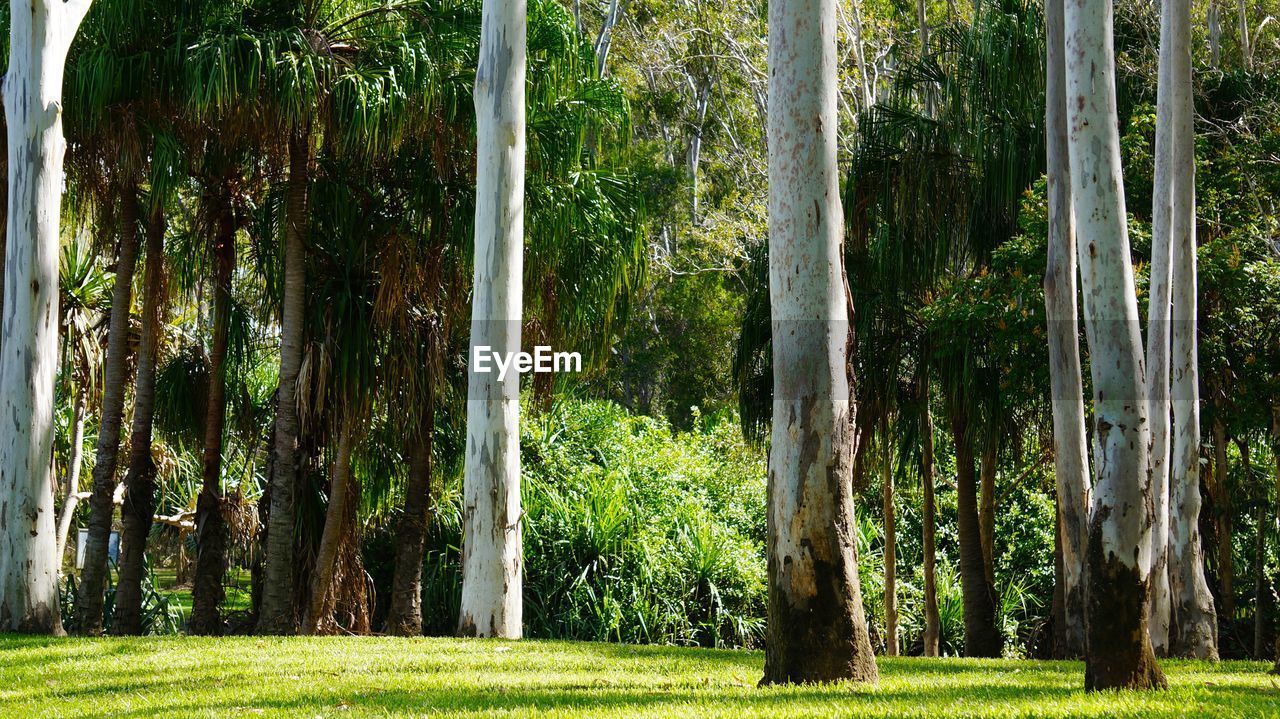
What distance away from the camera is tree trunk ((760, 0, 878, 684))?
21.2ft

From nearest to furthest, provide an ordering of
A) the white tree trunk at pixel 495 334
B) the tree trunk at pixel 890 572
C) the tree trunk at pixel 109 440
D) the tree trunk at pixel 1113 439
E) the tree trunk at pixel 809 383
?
the tree trunk at pixel 1113 439, the tree trunk at pixel 809 383, the white tree trunk at pixel 495 334, the tree trunk at pixel 109 440, the tree trunk at pixel 890 572

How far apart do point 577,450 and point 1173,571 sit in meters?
9.52

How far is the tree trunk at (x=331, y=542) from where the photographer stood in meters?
12.0

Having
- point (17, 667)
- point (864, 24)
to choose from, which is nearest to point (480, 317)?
point (17, 667)

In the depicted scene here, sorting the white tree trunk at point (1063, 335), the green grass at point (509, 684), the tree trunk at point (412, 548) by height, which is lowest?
the green grass at point (509, 684)

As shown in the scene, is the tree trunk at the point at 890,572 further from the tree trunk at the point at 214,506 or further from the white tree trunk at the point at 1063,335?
the tree trunk at the point at 214,506

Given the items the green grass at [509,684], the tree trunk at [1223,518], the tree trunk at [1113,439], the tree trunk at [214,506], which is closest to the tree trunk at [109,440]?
the tree trunk at [214,506]

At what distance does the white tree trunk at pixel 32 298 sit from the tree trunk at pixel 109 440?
2.89ft

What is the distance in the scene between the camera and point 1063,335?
34.4 ft

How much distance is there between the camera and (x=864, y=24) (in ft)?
84.9

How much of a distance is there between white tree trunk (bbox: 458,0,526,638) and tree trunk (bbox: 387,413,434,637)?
210 centimetres

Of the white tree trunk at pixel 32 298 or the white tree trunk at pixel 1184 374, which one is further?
the white tree trunk at pixel 1184 374

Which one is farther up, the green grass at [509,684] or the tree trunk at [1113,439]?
the tree trunk at [1113,439]

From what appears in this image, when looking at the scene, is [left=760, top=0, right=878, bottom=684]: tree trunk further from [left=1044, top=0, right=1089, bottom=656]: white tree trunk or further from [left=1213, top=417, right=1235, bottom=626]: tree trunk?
[left=1213, top=417, right=1235, bottom=626]: tree trunk
